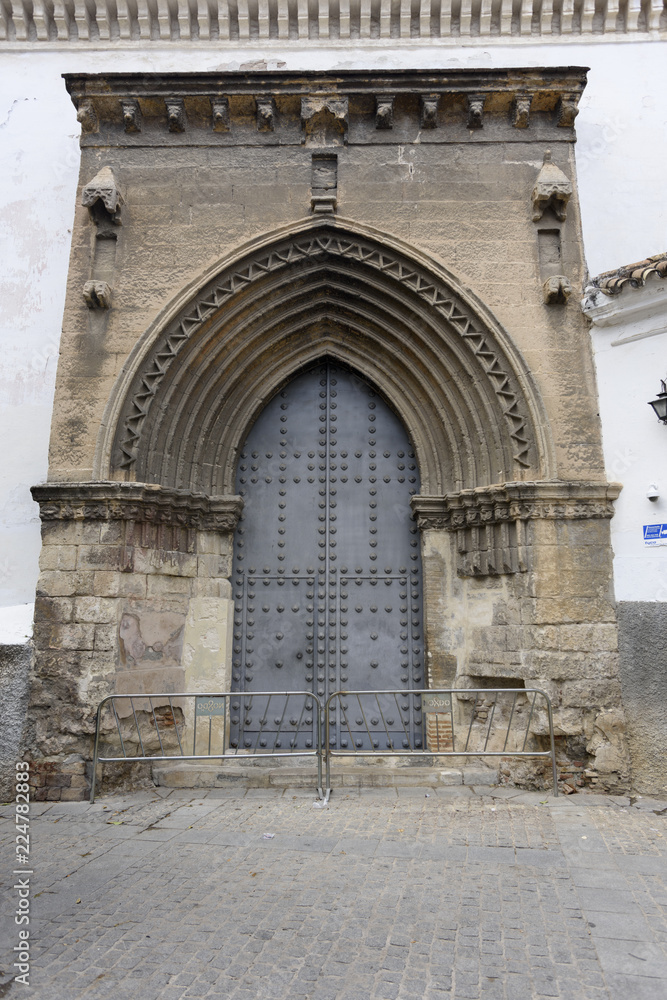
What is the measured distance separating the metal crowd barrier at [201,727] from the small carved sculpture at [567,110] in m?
5.80

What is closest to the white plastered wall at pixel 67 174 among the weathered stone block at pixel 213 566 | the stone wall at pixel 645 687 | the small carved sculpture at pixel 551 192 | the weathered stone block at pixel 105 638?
the small carved sculpture at pixel 551 192

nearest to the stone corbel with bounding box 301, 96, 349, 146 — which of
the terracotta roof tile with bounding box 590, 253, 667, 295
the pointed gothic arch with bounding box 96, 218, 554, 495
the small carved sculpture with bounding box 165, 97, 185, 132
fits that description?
the pointed gothic arch with bounding box 96, 218, 554, 495

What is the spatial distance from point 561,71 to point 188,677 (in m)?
6.57

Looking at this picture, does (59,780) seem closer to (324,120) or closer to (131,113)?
(131,113)

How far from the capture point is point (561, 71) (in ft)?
20.0

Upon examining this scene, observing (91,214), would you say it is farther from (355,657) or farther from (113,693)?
(355,657)

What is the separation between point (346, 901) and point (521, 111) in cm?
659

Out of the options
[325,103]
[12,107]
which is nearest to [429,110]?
[325,103]

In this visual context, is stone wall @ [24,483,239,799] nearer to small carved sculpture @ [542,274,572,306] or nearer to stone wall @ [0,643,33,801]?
stone wall @ [0,643,33,801]

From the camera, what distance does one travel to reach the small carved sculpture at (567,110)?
243 inches

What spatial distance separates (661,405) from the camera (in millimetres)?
5422

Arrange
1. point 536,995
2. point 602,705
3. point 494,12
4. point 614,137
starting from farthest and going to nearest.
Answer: point 494,12 → point 614,137 → point 602,705 → point 536,995

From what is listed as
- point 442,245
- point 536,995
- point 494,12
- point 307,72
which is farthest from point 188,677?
point 494,12

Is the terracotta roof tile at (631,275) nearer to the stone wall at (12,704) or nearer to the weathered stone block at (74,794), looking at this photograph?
the stone wall at (12,704)
